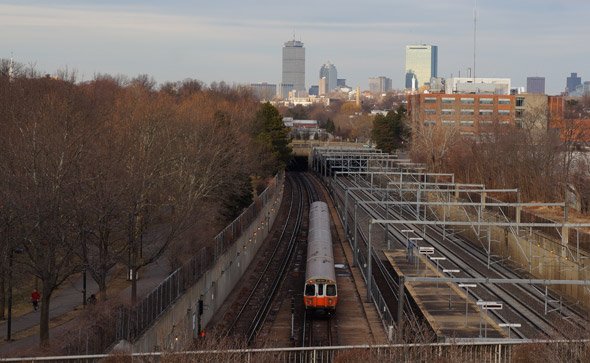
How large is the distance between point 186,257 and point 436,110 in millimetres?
80572

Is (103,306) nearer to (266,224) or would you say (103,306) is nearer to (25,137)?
(25,137)

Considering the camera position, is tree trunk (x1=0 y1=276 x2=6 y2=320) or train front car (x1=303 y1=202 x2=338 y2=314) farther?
train front car (x1=303 y1=202 x2=338 y2=314)

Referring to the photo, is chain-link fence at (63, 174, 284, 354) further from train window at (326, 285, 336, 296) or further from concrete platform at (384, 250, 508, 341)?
concrete platform at (384, 250, 508, 341)

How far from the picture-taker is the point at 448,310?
27.2m

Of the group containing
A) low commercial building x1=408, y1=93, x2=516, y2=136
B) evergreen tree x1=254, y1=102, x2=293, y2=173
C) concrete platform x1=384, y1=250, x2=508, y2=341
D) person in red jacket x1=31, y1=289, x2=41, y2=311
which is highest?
low commercial building x1=408, y1=93, x2=516, y2=136

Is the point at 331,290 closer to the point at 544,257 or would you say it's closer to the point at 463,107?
the point at 544,257

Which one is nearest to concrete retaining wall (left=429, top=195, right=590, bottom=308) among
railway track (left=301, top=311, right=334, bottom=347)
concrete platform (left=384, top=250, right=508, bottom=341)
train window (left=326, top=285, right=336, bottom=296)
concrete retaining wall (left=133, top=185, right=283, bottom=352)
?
concrete platform (left=384, top=250, right=508, bottom=341)

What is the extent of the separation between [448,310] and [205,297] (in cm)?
872

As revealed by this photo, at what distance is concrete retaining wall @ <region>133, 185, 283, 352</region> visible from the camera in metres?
23.5

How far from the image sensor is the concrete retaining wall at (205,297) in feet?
77.3

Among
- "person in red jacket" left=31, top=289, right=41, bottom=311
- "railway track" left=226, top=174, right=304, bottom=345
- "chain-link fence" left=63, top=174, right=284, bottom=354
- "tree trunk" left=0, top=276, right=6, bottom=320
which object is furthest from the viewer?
"railway track" left=226, top=174, right=304, bottom=345

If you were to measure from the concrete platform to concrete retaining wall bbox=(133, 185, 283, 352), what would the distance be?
22.0 ft

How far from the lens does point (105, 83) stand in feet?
323

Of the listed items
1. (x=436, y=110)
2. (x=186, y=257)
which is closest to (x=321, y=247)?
(x=186, y=257)
